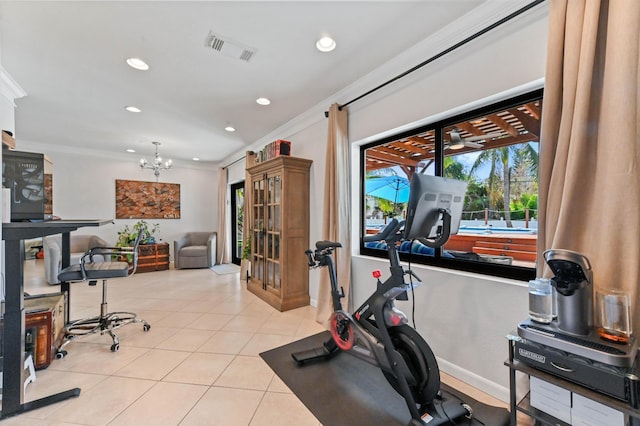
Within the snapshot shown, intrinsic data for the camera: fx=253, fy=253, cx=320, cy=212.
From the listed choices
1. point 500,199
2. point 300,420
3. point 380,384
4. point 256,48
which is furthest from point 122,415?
point 500,199

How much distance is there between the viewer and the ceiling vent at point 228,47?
1987 mm

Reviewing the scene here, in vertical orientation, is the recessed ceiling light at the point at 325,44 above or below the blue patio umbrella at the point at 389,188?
above

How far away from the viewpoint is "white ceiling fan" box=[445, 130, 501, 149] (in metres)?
1.96

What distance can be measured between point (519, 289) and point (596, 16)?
4.69ft

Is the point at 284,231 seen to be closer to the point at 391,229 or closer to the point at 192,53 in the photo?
the point at 391,229

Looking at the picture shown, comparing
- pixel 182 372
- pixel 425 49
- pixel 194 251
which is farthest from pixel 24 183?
pixel 194 251

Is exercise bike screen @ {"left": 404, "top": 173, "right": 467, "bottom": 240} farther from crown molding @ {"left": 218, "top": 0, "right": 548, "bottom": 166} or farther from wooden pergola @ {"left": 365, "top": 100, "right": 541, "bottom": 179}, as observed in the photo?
crown molding @ {"left": 218, "top": 0, "right": 548, "bottom": 166}

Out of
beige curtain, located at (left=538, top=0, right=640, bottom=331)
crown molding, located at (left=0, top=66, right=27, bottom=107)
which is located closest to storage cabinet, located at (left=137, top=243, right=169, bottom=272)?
crown molding, located at (left=0, top=66, right=27, bottom=107)

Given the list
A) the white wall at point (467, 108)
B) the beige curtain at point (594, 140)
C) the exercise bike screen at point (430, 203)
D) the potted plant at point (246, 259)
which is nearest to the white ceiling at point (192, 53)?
the white wall at point (467, 108)

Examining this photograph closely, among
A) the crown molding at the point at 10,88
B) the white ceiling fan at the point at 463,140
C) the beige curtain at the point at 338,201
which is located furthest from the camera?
the beige curtain at the point at 338,201

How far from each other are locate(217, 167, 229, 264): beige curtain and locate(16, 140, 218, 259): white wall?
0.75 metres

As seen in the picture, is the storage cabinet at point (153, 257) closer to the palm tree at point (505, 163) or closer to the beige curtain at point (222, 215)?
the beige curtain at point (222, 215)

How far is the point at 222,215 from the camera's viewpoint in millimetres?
6207

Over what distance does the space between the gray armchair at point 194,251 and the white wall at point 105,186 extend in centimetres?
53
